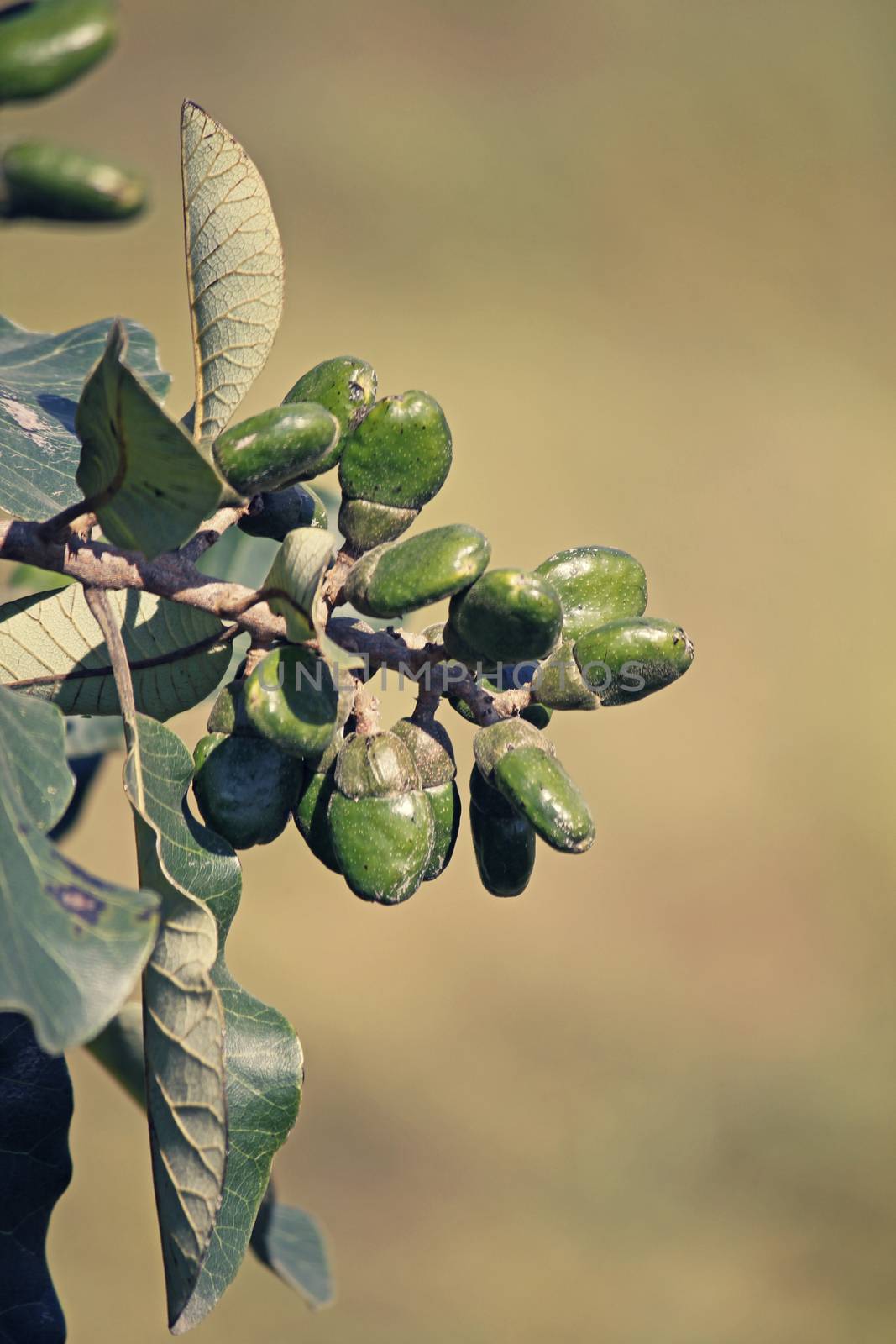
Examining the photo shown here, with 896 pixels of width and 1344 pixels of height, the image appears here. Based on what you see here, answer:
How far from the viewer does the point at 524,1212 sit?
4.51 m

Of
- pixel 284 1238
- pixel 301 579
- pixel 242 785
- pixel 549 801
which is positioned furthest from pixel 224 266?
pixel 284 1238

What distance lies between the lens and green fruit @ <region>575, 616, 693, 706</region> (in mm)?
1065

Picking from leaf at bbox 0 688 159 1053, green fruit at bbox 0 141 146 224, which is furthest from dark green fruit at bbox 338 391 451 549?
green fruit at bbox 0 141 146 224

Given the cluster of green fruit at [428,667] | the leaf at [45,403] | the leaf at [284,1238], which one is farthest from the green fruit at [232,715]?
the leaf at [284,1238]

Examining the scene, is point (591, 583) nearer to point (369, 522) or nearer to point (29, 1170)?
point (369, 522)

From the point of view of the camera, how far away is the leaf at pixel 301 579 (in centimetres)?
95

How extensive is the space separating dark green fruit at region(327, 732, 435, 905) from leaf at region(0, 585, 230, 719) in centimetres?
24

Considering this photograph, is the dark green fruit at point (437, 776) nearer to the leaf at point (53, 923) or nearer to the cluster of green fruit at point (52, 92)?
the leaf at point (53, 923)

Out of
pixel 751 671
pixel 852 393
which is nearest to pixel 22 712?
pixel 751 671

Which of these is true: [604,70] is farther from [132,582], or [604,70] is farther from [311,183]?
[132,582]

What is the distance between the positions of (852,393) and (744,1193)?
4810 mm

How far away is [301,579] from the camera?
3.16ft

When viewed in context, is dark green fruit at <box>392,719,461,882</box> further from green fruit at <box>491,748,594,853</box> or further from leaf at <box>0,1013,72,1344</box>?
leaf at <box>0,1013,72,1344</box>

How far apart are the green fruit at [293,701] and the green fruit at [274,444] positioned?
0.15 m
